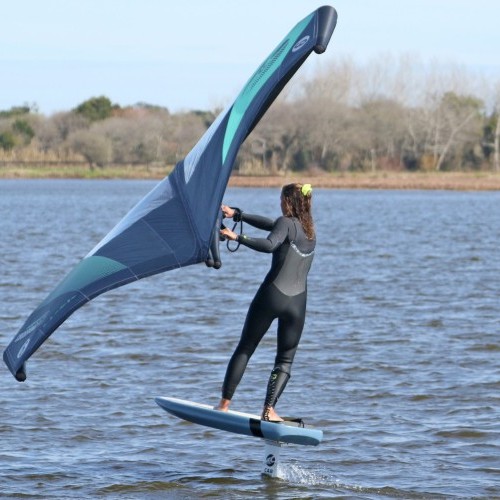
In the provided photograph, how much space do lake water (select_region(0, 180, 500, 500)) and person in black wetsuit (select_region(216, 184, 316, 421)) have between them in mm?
928

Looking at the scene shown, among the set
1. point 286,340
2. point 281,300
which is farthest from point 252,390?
point 281,300

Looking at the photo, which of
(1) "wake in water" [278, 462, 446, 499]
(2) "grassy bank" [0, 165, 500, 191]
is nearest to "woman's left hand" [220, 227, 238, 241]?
(1) "wake in water" [278, 462, 446, 499]

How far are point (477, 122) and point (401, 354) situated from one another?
93597 millimetres

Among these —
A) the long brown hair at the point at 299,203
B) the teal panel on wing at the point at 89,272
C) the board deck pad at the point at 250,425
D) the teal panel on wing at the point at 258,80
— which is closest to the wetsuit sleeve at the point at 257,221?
the long brown hair at the point at 299,203

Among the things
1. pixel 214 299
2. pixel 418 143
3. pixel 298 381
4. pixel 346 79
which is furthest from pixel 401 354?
pixel 346 79

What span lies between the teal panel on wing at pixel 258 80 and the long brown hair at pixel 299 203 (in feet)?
1.71

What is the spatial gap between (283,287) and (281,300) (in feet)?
0.30

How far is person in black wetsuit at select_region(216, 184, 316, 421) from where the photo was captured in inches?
352

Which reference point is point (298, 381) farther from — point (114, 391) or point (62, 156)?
point (62, 156)

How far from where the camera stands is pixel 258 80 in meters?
8.96

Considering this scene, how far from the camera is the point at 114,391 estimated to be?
13.2 metres

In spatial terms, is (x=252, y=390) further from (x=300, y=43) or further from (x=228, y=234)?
(x=300, y=43)

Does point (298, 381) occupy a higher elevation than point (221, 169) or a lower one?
lower

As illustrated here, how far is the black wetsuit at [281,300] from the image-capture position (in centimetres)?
896
